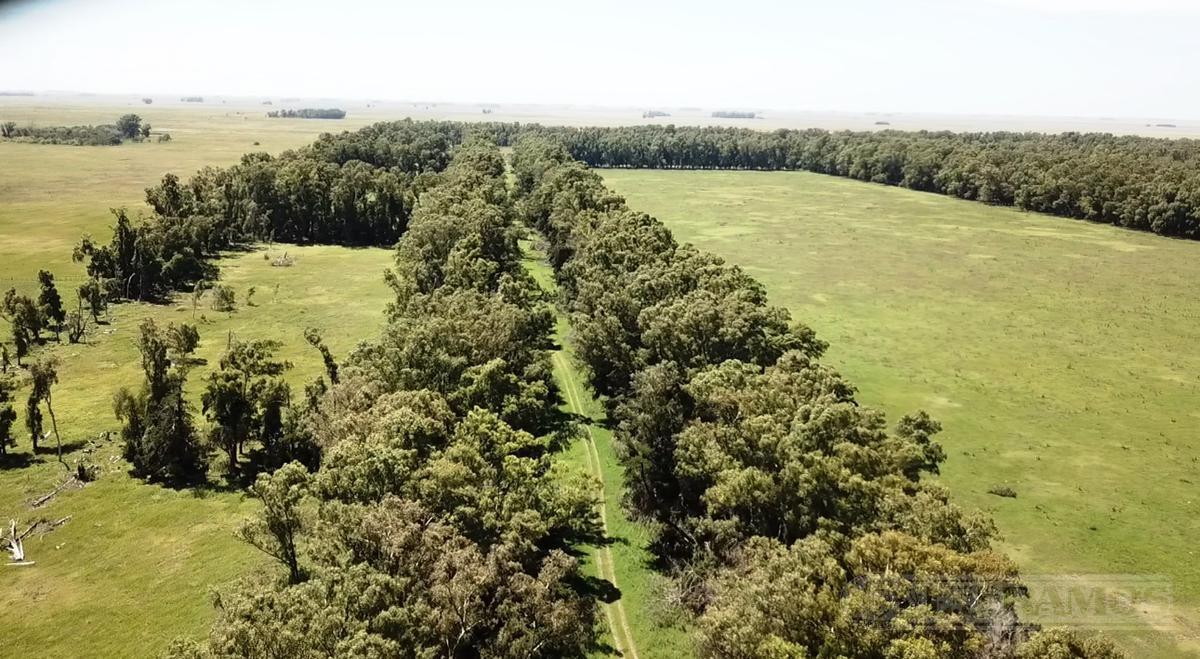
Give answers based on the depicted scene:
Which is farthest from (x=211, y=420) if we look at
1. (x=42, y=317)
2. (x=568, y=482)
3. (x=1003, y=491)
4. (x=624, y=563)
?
(x=1003, y=491)

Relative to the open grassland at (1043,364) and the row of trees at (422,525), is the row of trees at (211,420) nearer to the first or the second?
the row of trees at (422,525)

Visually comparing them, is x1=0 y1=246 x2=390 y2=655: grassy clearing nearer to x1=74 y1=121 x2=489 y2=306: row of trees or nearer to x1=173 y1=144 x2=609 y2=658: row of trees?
x1=173 y1=144 x2=609 y2=658: row of trees

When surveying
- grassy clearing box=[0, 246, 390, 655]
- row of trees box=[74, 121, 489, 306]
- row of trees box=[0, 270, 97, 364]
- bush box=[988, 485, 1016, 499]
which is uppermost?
Result: row of trees box=[74, 121, 489, 306]

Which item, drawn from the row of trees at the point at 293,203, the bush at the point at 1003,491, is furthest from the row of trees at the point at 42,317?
the bush at the point at 1003,491

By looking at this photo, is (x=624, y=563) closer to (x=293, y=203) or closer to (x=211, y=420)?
(x=211, y=420)

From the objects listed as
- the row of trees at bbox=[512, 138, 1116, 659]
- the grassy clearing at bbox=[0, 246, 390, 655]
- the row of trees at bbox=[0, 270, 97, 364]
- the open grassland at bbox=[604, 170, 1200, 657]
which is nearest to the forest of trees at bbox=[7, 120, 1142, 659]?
the row of trees at bbox=[512, 138, 1116, 659]

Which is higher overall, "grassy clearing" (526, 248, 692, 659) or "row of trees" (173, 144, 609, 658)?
"row of trees" (173, 144, 609, 658)
